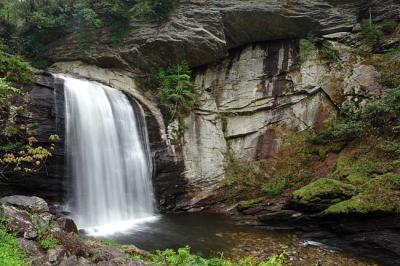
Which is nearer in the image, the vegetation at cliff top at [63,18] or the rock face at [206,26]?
the vegetation at cliff top at [63,18]

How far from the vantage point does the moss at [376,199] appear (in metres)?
8.80

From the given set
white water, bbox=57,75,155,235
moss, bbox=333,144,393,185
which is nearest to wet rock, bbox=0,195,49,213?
white water, bbox=57,75,155,235

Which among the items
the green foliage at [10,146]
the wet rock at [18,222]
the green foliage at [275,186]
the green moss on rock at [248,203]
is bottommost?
the green moss on rock at [248,203]

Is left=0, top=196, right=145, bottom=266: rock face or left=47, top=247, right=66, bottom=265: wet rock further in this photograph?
left=0, top=196, right=145, bottom=266: rock face

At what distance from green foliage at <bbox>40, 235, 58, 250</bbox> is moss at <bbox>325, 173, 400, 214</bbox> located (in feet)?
21.7

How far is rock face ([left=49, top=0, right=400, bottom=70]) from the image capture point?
15.1 m

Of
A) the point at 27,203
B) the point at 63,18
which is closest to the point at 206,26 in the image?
the point at 63,18

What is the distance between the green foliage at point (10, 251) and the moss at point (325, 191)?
7.32 m

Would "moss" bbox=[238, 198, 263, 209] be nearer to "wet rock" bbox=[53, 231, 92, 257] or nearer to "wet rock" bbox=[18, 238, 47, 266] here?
"wet rock" bbox=[53, 231, 92, 257]

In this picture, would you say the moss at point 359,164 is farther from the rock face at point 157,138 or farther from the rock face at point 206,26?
the rock face at point 206,26

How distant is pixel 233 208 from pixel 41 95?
713 cm

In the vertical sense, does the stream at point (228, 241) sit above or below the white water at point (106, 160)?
below

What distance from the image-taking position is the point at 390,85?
13852mm

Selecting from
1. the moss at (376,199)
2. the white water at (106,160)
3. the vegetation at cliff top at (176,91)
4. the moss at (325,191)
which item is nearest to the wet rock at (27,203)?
the white water at (106,160)
